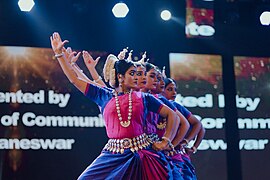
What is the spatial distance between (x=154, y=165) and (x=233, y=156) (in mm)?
3876

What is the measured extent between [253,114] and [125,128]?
13.3 ft

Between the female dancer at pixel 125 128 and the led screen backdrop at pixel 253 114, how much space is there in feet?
12.5

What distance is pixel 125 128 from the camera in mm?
3312

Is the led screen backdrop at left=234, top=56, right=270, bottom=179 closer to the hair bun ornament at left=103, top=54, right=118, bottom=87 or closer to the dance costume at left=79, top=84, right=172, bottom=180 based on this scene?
the hair bun ornament at left=103, top=54, right=118, bottom=87

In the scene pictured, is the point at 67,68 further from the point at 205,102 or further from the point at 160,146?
the point at 205,102

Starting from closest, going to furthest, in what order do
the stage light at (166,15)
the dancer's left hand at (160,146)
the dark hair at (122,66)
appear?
the dancer's left hand at (160,146)
the dark hair at (122,66)
the stage light at (166,15)

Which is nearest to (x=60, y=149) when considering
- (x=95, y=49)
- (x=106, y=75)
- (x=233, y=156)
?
(x=95, y=49)

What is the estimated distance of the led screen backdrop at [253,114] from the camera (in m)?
6.98

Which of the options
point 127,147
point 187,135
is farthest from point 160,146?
point 187,135

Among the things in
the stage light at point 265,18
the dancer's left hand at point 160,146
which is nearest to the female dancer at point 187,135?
the dancer's left hand at point 160,146

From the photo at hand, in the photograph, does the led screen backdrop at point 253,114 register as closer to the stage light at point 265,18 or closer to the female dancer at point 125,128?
the stage light at point 265,18

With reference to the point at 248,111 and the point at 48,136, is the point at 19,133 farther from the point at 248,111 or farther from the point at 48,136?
the point at 248,111

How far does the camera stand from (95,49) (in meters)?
6.53

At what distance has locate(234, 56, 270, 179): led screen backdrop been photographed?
6.98 meters
